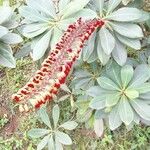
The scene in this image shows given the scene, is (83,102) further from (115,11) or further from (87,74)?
(115,11)

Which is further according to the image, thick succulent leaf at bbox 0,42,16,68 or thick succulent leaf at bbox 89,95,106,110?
thick succulent leaf at bbox 89,95,106,110

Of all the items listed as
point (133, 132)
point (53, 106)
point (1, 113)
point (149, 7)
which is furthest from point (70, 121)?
point (149, 7)

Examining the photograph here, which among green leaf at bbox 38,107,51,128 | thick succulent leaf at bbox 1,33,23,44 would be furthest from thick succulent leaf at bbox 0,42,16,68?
green leaf at bbox 38,107,51,128

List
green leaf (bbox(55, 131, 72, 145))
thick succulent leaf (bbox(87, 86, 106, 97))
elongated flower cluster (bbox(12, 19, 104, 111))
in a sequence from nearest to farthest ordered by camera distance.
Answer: elongated flower cluster (bbox(12, 19, 104, 111)), thick succulent leaf (bbox(87, 86, 106, 97)), green leaf (bbox(55, 131, 72, 145))

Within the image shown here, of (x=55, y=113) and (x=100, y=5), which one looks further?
(x=55, y=113)

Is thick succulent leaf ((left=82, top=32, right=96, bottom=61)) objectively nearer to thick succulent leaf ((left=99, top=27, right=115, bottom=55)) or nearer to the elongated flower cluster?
thick succulent leaf ((left=99, top=27, right=115, bottom=55))

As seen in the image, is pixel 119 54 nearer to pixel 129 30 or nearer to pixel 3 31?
pixel 129 30

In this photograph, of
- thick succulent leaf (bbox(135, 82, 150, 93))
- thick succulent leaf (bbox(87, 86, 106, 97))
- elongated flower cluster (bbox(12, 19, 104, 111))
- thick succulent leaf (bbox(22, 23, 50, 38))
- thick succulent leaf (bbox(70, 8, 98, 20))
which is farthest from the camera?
thick succulent leaf (bbox(87, 86, 106, 97))

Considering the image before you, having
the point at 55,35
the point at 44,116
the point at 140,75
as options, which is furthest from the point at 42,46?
the point at 44,116
